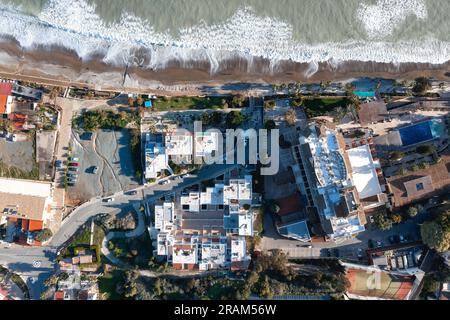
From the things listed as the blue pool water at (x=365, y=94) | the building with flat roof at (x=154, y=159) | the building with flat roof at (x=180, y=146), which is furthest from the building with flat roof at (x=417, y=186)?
the building with flat roof at (x=154, y=159)

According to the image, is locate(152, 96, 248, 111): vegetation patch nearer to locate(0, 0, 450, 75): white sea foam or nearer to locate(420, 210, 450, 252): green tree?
locate(0, 0, 450, 75): white sea foam

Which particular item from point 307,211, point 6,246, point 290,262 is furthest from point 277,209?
point 6,246

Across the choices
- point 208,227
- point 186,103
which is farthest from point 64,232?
point 186,103

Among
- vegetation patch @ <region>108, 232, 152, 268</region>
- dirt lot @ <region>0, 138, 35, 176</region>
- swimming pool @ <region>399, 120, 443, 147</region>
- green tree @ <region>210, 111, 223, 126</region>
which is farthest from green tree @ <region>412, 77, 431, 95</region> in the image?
dirt lot @ <region>0, 138, 35, 176</region>

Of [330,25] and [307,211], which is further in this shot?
[330,25]

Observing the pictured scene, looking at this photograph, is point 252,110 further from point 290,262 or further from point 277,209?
point 290,262

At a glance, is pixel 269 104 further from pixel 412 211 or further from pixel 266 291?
pixel 266 291

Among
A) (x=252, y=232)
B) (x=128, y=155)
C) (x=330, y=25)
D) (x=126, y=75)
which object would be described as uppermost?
(x=330, y=25)
